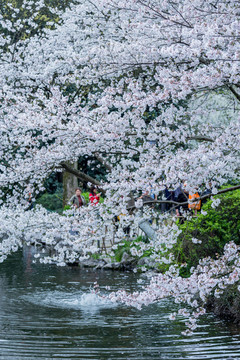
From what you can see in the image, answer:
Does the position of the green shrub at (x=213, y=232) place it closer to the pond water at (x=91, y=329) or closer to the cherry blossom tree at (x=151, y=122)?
the cherry blossom tree at (x=151, y=122)

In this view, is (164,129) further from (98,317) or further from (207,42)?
(98,317)

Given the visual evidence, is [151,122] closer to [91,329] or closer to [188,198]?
[188,198]

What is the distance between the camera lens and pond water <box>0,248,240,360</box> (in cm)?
623

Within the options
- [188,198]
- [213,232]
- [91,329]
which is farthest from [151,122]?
[91,329]

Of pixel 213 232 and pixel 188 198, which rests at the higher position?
pixel 188 198

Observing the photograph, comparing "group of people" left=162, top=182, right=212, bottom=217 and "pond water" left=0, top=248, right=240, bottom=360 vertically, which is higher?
"group of people" left=162, top=182, right=212, bottom=217

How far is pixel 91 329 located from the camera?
7.39 meters

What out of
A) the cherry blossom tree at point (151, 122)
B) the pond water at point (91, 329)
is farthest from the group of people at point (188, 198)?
the pond water at point (91, 329)

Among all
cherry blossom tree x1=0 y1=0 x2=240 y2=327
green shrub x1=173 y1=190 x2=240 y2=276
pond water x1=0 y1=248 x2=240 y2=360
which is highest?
cherry blossom tree x1=0 y1=0 x2=240 y2=327

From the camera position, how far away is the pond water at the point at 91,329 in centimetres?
623

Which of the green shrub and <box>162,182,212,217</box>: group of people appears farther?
the green shrub

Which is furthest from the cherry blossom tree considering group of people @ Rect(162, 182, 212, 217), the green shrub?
the green shrub

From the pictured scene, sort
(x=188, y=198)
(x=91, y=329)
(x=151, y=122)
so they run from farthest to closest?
(x=151, y=122) → (x=91, y=329) → (x=188, y=198)

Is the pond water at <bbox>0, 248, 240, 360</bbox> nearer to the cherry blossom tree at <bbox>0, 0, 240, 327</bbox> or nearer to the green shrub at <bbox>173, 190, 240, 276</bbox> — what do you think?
the cherry blossom tree at <bbox>0, 0, 240, 327</bbox>
